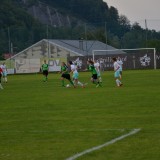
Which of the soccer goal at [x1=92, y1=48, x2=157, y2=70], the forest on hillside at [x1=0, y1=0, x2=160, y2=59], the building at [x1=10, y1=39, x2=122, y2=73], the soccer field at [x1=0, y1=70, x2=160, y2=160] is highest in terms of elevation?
the forest on hillside at [x1=0, y1=0, x2=160, y2=59]

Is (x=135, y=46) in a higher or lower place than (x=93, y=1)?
lower

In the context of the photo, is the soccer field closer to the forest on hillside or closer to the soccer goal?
the soccer goal

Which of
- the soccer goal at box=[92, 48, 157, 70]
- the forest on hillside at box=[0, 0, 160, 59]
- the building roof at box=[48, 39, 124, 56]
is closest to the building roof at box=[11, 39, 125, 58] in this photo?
the building roof at box=[48, 39, 124, 56]

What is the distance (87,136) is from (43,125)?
2.87m

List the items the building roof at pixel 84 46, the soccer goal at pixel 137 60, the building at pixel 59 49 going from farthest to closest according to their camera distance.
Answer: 1. the building at pixel 59 49
2. the building roof at pixel 84 46
3. the soccer goal at pixel 137 60

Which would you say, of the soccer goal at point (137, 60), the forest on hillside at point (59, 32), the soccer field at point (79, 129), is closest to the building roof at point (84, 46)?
the forest on hillside at point (59, 32)

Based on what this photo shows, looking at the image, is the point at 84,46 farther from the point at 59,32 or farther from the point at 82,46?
the point at 59,32

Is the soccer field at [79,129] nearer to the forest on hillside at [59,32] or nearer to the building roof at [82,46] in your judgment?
the forest on hillside at [59,32]

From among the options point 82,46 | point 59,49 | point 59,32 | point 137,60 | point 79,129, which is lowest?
point 79,129

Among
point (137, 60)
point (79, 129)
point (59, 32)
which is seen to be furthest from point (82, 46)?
point (79, 129)

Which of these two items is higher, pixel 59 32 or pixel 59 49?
pixel 59 32

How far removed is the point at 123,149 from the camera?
11.7m

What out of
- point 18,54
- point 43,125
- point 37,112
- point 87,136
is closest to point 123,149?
point 87,136

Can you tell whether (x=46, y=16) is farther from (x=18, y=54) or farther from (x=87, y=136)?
(x=87, y=136)
